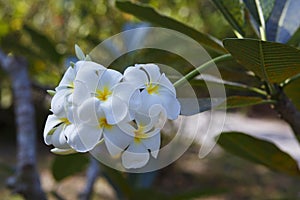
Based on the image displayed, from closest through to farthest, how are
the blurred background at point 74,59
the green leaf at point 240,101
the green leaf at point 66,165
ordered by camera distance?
the green leaf at point 240,101
the green leaf at point 66,165
the blurred background at point 74,59

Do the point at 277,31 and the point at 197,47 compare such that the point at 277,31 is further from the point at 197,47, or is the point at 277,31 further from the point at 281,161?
the point at 281,161

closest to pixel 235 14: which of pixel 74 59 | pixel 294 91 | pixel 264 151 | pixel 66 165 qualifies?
pixel 294 91

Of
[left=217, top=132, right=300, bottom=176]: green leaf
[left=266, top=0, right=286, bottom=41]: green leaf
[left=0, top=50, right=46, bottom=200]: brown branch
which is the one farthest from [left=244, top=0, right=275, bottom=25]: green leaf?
[left=0, top=50, right=46, bottom=200]: brown branch

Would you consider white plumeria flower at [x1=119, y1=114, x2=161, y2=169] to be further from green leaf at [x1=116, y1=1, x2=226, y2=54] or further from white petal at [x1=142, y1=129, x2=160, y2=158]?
green leaf at [x1=116, y1=1, x2=226, y2=54]

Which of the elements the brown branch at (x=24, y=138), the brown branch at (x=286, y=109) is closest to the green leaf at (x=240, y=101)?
the brown branch at (x=286, y=109)

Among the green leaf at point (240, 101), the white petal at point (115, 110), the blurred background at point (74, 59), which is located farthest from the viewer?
the blurred background at point (74, 59)

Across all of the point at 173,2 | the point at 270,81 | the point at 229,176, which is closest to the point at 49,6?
the point at 173,2

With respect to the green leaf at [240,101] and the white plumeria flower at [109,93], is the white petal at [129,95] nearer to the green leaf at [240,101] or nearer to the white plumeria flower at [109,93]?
the white plumeria flower at [109,93]
